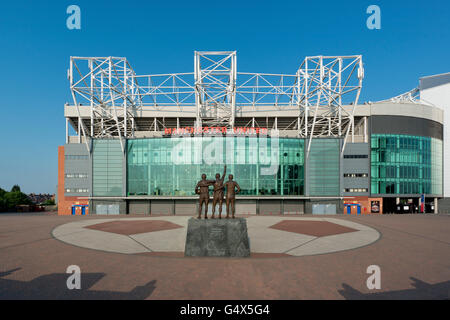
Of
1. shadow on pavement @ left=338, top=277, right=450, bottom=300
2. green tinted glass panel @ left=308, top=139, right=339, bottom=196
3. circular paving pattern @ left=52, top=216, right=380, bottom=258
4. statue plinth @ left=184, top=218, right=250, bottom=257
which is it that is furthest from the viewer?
green tinted glass panel @ left=308, top=139, right=339, bottom=196

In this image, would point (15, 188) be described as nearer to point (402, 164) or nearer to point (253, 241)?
point (253, 241)

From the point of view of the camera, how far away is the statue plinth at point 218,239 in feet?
41.9

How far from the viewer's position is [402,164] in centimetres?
4362

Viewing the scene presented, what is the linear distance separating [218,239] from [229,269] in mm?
2493

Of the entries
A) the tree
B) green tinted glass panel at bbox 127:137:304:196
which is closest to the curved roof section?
green tinted glass panel at bbox 127:137:304:196

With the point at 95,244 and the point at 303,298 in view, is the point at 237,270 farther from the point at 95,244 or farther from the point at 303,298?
the point at 95,244

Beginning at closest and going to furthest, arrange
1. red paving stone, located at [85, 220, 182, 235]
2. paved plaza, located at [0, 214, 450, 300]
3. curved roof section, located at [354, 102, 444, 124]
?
paved plaza, located at [0, 214, 450, 300] < red paving stone, located at [85, 220, 182, 235] < curved roof section, located at [354, 102, 444, 124]

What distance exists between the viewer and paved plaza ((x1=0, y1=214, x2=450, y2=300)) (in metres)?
8.28

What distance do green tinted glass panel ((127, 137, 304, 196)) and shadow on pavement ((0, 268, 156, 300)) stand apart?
29.1 metres

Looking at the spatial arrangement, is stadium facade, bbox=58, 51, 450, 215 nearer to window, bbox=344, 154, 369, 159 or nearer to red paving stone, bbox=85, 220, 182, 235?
window, bbox=344, 154, 369, 159

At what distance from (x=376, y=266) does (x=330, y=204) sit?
3076cm

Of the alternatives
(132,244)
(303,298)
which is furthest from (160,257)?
(303,298)

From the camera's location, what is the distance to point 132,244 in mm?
15750

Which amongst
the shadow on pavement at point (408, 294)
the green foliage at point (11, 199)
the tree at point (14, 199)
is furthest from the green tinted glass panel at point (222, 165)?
the tree at point (14, 199)
